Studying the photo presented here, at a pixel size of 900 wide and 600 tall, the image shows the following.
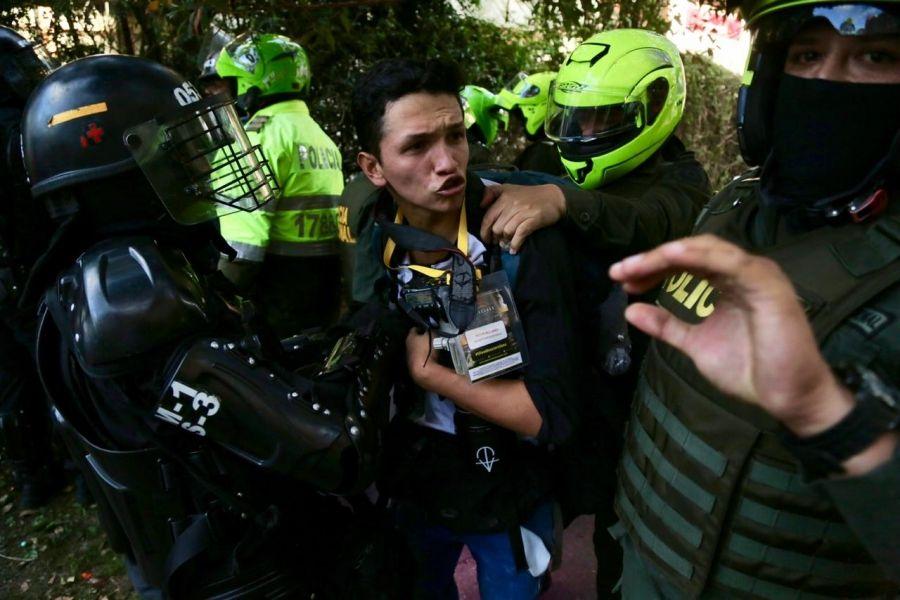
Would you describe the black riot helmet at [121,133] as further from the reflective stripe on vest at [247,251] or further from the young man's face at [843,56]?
the reflective stripe on vest at [247,251]

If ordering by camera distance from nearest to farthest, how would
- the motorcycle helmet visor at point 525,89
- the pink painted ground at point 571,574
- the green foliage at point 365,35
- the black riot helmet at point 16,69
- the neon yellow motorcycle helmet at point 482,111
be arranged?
the green foliage at point 365,35 → the pink painted ground at point 571,574 → the black riot helmet at point 16,69 → the motorcycle helmet visor at point 525,89 → the neon yellow motorcycle helmet at point 482,111

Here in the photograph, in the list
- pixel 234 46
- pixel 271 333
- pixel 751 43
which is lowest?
pixel 271 333

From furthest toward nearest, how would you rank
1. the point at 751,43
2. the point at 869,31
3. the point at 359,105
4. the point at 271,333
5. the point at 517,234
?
the point at 359,105 < the point at 271,333 < the point at 517,234 < the point at 751,43 < the point at 869,31

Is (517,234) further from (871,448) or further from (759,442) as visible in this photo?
(871,448)

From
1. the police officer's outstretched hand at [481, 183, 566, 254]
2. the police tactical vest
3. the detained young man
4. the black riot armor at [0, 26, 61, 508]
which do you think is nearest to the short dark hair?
the detained young man

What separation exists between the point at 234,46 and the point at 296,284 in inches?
55.0

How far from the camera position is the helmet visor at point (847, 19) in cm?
115

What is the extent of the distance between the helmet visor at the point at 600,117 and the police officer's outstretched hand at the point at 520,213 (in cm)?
66

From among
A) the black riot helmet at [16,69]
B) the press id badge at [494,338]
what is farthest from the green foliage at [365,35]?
the press id badge at [494,338]

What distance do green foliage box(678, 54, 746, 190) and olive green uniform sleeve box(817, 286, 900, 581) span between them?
21.9 feet

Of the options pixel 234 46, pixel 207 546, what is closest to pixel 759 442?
pixel 207 546

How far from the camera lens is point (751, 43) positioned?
1505mm

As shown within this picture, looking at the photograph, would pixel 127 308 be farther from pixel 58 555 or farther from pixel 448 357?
pixel 58 555

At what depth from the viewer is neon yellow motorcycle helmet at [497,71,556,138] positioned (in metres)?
4.41
